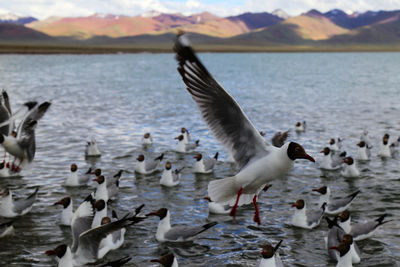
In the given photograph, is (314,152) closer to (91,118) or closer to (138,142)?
(138,142)

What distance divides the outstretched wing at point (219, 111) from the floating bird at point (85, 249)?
230cm

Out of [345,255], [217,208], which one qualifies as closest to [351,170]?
[217,208]

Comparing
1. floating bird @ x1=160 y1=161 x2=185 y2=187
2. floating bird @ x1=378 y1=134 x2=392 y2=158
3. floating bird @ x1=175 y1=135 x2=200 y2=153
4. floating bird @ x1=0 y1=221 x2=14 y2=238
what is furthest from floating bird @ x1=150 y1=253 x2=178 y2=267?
floating bird @ x1=378 y1=134 x2=392 y2=158

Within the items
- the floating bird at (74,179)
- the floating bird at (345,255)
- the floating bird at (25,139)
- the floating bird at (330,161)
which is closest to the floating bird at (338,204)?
the floating bird at (345,255)

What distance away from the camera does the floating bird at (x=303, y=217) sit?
1108 centimetres

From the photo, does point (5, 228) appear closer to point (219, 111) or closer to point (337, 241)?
point (219, 111)

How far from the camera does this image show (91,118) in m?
28.0

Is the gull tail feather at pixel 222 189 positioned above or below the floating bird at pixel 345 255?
above

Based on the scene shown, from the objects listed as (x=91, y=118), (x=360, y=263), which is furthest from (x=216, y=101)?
(x=91, y=118)

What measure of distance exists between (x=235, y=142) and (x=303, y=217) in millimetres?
3717

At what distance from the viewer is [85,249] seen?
9102mm

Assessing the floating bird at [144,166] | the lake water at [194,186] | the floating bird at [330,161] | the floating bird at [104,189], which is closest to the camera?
the lake water at [194,186]

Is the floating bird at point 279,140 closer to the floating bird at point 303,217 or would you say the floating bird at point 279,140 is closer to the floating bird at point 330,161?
the floating bird at point 330,161

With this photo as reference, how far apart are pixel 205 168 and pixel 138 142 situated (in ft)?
19.4
